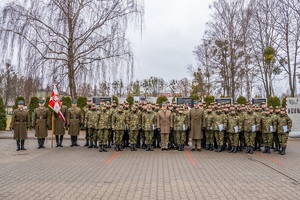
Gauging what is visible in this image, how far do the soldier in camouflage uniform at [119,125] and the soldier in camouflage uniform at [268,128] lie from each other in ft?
18.8

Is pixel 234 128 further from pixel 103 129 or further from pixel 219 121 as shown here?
pixel 103 129

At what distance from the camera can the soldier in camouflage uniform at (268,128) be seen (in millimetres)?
12523

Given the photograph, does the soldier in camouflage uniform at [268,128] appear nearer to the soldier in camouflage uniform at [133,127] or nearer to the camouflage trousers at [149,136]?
the camouflage trousers at [149,136]

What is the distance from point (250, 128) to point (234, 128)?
632mm

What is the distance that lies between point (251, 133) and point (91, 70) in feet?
31.0

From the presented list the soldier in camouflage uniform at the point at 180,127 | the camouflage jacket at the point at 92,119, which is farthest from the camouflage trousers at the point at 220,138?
the camouflage jacket at the point at 92,119

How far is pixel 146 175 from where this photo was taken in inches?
320

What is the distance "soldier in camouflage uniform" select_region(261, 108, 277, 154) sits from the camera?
12523mm

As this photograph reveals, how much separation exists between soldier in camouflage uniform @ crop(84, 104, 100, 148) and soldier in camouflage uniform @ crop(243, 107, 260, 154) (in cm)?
620

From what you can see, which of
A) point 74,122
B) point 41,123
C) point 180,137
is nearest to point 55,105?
point 41,123

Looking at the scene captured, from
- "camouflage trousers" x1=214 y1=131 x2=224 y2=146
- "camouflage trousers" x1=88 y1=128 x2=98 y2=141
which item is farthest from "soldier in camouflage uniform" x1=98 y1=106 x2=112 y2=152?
"camouflage trousers" x1=214 y1=131 x2=224 y2=146

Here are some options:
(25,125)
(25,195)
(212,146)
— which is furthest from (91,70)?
(25,195)

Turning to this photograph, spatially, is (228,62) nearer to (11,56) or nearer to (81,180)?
(11,56)

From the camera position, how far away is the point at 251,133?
1267 cm
